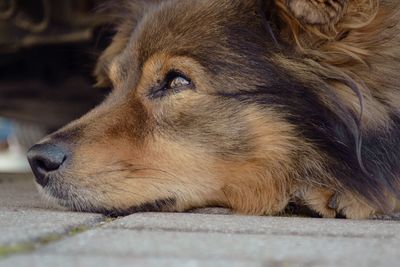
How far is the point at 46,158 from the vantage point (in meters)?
2.88

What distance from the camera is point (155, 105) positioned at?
307 centimetres

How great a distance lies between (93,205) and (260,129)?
2.47ft

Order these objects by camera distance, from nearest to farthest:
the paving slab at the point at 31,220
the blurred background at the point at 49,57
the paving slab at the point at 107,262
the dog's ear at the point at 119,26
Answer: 1. the paving slab at the point at 107,262
2. the paving slab at the point at 31,220
3. the dog's ear at the point at 119,26
4. the blurred background at the point at 49,57

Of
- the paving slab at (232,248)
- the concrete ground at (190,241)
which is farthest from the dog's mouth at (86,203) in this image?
the paving slab at (232,248)

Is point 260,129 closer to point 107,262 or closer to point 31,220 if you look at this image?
point 31,220

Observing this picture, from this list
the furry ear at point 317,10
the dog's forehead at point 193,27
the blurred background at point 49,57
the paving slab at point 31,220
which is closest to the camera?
the paving slab at point 31,220

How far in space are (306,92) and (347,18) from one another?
0.35m

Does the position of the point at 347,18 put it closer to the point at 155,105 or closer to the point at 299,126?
the point at 299,126

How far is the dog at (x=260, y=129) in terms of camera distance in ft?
9.46

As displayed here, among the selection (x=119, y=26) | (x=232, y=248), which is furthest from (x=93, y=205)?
(x=119, y=26)

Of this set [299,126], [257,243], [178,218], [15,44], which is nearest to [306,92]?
[299,126]

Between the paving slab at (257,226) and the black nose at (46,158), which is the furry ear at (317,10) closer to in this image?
the paving slab at (257,226)

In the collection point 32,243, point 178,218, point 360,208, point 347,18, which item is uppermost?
point 347,18

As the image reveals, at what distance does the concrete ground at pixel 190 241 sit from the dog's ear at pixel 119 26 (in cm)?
175
